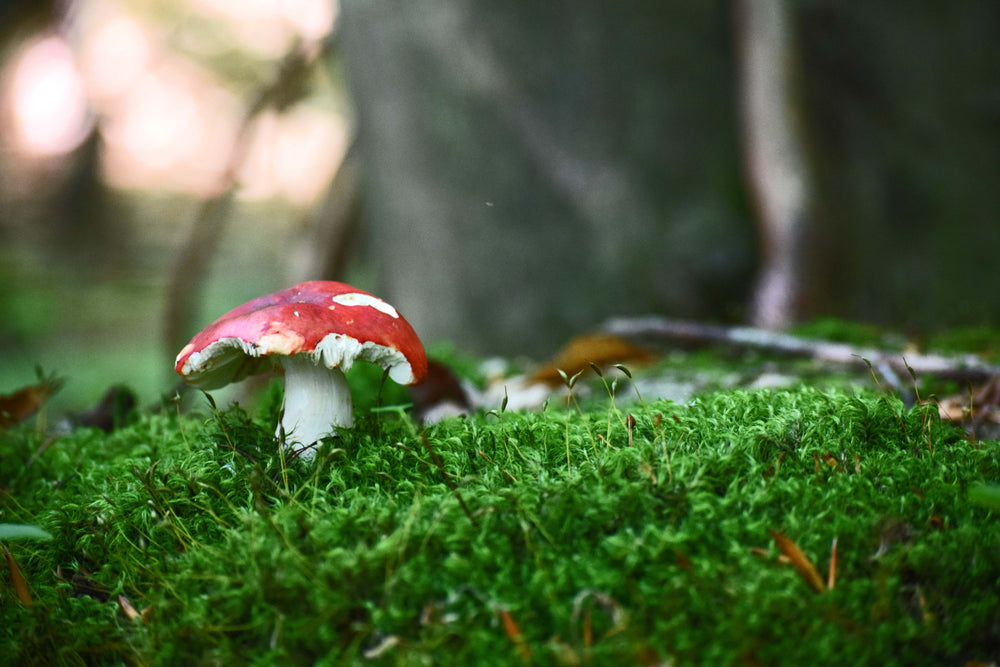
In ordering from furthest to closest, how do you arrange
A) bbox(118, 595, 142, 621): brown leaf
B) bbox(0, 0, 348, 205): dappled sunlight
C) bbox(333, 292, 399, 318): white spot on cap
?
bbox(0, 0, 348, 205): dappled sunlight, bbox(333, 292, 399, 318): white spot on cap, bbox(118, 595, 142, 621): brown leaf

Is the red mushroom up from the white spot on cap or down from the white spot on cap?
down

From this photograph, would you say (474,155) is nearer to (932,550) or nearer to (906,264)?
(906,264)

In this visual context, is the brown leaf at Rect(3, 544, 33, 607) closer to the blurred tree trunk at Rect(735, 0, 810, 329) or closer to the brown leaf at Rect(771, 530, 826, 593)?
the brown leaf at Rect(771, 530, 826, 593)

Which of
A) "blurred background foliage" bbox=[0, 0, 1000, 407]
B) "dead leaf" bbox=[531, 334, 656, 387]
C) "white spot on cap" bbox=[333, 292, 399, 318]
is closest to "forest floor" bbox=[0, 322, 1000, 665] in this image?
"white spot on cap" bbox=[333, 292, 399, 318]

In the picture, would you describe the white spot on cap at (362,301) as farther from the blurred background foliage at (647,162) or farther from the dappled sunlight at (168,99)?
the dappled sunlight at (168,99)

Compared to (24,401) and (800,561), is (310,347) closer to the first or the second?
(800,561)

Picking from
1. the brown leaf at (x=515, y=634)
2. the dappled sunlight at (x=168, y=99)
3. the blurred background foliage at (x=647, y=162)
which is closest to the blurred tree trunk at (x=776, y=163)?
the blurred background foliage at (x=647, y=162)

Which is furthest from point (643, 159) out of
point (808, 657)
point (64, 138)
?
point (64, 138)
